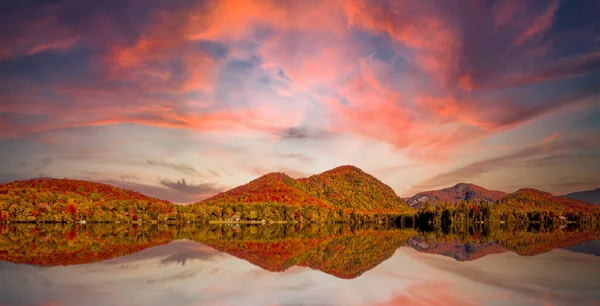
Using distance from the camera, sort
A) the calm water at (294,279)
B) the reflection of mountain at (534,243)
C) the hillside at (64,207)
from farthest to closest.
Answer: the hillside at (64,207) < the reflection of mountain at (534,243) < the calm water at (294,279)

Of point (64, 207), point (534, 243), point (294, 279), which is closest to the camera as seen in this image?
point (294, 279)

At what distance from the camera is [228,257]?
117 ft

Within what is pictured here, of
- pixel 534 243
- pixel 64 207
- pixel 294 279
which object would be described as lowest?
pixel 294 279

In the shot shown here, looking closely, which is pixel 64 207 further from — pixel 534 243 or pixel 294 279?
pixel 294 279

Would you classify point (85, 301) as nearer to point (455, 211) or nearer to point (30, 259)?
point (30, 259)

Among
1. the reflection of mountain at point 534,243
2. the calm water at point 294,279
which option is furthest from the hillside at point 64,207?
the reflection of mountain at point 534,243

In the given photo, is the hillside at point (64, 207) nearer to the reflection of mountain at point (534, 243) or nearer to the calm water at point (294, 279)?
the calm water at point (294, 279)

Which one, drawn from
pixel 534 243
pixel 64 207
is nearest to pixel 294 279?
pixel 534 243

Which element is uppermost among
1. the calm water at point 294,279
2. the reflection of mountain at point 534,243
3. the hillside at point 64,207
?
the hillside at point 64,207

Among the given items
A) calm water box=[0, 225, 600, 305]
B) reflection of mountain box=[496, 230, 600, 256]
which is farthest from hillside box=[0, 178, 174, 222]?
reflection of mountain box=[496, 230, 600, 256]

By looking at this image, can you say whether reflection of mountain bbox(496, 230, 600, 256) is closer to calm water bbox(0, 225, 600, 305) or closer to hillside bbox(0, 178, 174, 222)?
calm water bbox(0, 225, 600, 305)

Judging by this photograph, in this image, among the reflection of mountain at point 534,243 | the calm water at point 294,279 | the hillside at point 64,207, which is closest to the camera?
the calm water at point 294,279

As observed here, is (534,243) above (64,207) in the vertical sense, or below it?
below

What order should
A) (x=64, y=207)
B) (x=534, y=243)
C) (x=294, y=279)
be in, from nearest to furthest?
(x=294, y=279) → (x=534, y=243) → (x=64, y=207)
